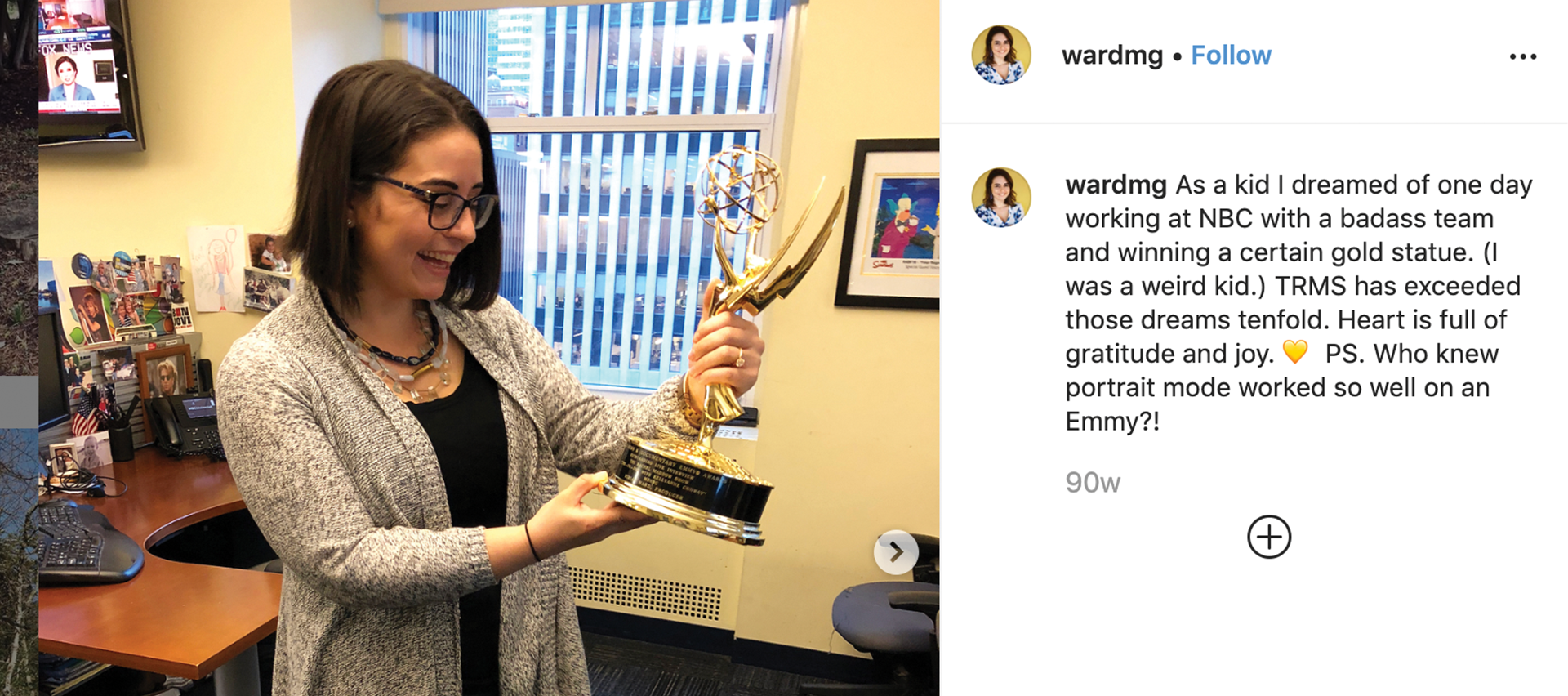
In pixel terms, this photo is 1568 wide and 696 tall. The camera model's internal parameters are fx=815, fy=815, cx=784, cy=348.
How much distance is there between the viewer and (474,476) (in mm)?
962

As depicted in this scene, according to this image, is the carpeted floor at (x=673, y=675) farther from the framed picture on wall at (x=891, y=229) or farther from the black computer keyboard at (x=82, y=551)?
the black computer keyboard at (x=82, y=551)

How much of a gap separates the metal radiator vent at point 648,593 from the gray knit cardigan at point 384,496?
1.65 m

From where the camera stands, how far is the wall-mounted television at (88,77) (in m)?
2.65

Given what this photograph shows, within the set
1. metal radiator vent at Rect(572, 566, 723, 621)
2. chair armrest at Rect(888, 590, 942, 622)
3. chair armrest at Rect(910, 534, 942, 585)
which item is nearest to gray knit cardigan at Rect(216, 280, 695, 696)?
chair armrest at Rect(888, 590, 942, 622)

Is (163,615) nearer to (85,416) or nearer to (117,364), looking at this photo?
(85,416)

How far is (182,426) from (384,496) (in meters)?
2.15

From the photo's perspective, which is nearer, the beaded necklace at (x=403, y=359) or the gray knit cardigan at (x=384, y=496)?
the gray knit cardigan at (x=384, y=496)
